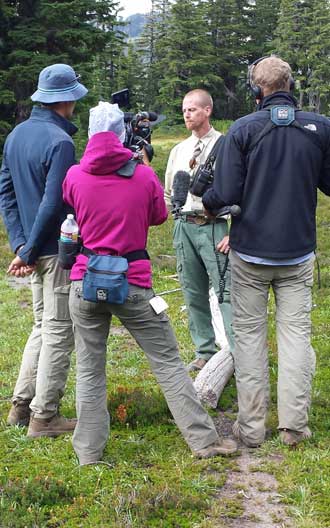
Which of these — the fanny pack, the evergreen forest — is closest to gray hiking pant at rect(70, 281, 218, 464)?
the fanny pack

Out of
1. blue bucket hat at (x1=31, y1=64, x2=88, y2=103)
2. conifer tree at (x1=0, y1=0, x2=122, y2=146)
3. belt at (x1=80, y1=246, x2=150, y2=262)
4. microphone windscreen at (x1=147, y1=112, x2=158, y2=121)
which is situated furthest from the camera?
conifer tree at (x1=0, y1=0, x2=122, y2=146)

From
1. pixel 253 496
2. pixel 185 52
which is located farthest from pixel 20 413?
pixel 185 52

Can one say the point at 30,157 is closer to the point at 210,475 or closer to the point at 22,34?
the point at 210,475

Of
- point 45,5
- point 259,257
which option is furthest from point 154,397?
point 45,5

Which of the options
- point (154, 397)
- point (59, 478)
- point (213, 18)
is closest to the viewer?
point (59, 478)

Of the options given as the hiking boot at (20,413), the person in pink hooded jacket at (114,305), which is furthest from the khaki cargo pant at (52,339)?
the person in pink hooded jacket at (114,305)

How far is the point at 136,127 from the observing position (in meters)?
5.16

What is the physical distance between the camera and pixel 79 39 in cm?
2069

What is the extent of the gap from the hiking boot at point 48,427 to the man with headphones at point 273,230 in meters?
1.50

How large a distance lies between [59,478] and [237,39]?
215 ft

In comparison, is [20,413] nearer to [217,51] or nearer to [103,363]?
[103,363]

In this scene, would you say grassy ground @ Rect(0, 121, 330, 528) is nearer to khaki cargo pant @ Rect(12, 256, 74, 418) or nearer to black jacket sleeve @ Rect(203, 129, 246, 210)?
khaki cargo pant @ Rect(12, 256, 74, 418)

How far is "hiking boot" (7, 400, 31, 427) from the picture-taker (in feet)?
18.5

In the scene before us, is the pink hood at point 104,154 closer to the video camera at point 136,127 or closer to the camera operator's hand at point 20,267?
the video camera at point 136,127
